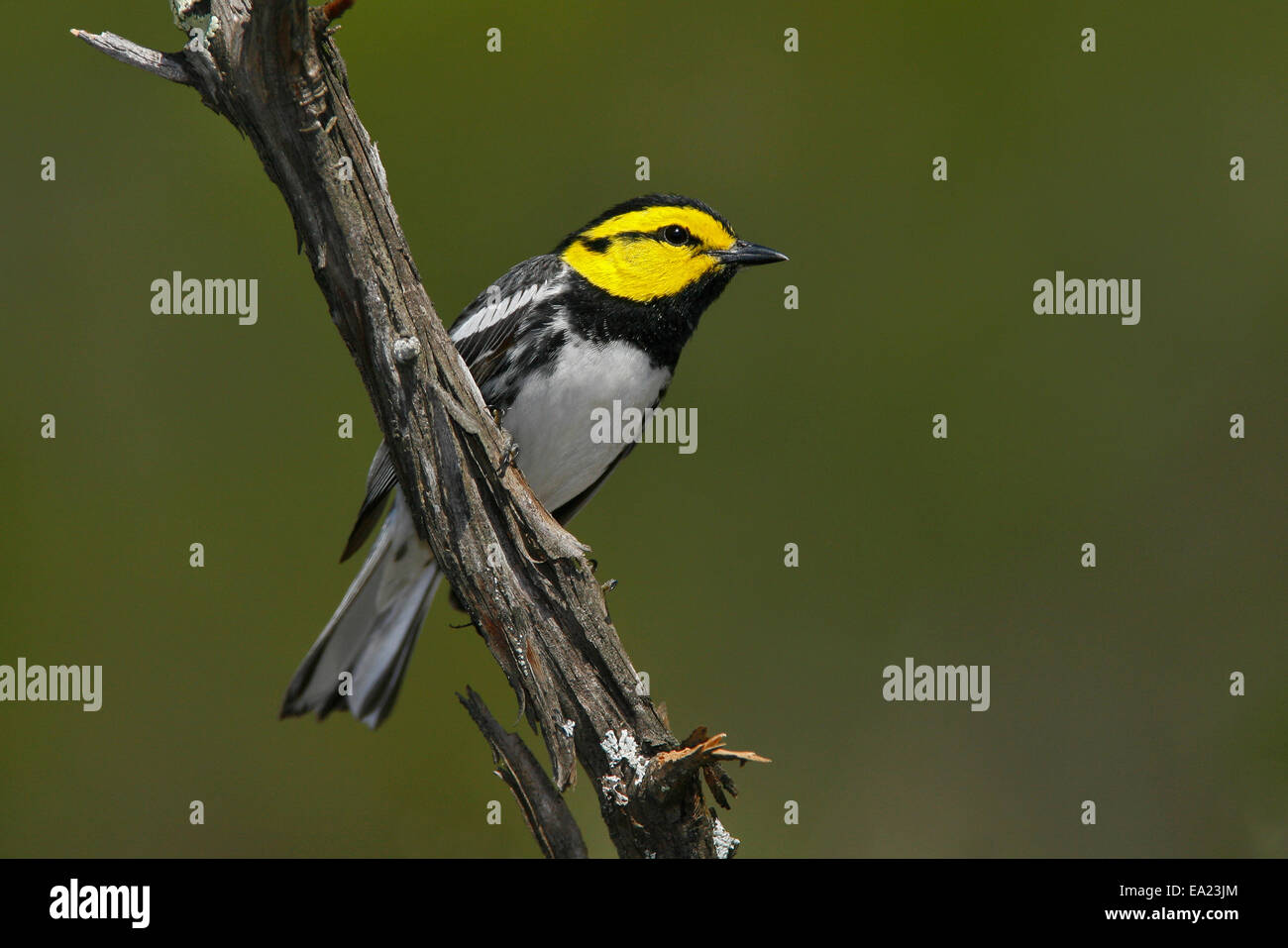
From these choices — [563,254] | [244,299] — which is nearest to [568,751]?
[563,254]

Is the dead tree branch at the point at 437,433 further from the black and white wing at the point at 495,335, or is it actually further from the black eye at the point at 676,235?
the black eye at the point at 676,235

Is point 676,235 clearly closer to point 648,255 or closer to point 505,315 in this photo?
point 648,255

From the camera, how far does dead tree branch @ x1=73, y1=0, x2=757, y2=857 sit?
2.24 metres

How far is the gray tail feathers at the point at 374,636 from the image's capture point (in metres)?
3.63

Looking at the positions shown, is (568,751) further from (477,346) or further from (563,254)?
(563,254)

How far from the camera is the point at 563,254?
3.89 m

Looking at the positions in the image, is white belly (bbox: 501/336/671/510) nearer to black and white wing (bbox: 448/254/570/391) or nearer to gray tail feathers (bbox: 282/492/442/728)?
black and white wing (bbox: 448/254/570/391)

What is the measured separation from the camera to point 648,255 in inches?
145

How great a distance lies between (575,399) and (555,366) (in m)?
0.12

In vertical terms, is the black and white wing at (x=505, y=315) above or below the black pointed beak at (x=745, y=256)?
below

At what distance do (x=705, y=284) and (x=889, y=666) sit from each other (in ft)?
7.33

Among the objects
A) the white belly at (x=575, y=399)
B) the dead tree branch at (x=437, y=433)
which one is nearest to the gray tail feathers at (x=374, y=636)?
the white belly at (x=575, y=399)

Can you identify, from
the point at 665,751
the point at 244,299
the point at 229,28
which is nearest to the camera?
the point at 229,28

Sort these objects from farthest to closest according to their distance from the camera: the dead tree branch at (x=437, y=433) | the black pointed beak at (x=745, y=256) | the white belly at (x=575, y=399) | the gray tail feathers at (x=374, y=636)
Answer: the black pointed beak at (x=745, y=256) → the gray tail feathers at (x=374, y=636) → the white belly at (x=575, y=399) → the dead tree branch at (x=437, y=433)
